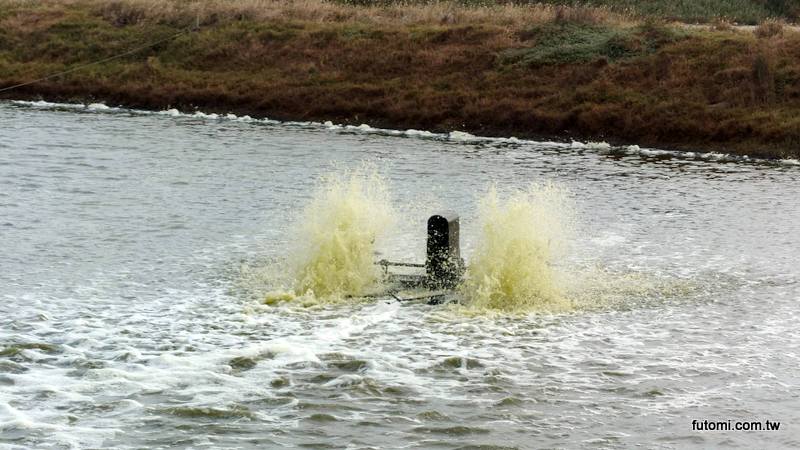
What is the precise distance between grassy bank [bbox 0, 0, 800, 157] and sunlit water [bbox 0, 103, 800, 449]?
11334 mm

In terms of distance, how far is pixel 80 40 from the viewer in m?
53.0

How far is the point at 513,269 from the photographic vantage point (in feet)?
58.3

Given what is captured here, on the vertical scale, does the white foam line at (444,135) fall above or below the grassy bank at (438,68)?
below

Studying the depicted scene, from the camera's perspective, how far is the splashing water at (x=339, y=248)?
17.9 meters

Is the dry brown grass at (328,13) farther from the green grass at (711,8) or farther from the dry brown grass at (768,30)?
the green grass at (711,8)

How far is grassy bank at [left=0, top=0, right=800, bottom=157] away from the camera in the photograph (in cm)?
4012

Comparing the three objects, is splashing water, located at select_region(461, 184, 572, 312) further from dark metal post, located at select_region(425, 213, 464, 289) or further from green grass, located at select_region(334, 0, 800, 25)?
green grass, located at select_region(334, 0, 800, 25)

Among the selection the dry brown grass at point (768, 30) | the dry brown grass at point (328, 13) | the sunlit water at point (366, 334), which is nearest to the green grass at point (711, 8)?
the dry brown grass at point (328, 13)

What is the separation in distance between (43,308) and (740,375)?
30.2ft

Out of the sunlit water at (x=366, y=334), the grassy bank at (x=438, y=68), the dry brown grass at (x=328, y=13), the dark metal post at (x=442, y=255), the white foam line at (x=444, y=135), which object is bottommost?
the sunlit water at (x=366, y=334)

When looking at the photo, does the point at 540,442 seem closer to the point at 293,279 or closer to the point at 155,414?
the point at 155,414

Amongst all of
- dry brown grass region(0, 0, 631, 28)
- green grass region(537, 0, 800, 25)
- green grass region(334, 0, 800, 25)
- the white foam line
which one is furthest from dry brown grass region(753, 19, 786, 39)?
green grass region(537, 0, 800, 25)

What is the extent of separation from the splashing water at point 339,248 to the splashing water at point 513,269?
1622mm

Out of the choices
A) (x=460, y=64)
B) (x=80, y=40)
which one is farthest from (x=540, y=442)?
(x=80, y=40)
